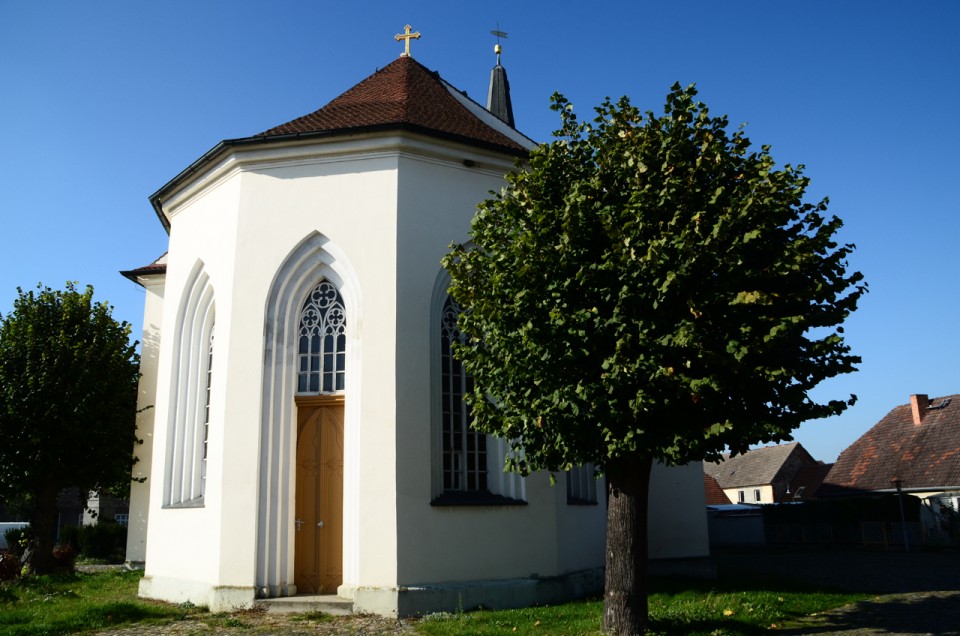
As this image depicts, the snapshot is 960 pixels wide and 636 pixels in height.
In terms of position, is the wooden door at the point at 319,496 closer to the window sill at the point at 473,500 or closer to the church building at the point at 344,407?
the church building at the point at 344,407

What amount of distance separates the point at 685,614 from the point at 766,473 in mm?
51316

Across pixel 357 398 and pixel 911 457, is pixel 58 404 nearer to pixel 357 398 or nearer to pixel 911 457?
pixel 357 398

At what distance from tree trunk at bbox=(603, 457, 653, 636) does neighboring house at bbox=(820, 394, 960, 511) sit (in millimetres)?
27179

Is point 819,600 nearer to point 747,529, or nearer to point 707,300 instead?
point 707,300

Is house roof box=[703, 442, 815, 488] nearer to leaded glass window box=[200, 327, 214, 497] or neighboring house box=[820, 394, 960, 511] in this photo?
neighboring house box=[820, 394, 960, 511]

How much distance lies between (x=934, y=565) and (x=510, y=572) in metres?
14.1

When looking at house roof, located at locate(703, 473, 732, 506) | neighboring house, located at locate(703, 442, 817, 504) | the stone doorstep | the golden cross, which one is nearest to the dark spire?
the golden cross

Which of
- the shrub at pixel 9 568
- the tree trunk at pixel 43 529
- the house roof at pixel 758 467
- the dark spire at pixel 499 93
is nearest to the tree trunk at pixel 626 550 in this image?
the shrub at pixel 9 568

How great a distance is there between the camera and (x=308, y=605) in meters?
11.4

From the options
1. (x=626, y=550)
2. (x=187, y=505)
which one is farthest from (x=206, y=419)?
(x=626, y=550)

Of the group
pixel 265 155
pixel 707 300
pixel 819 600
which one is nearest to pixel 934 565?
pixel 819 600

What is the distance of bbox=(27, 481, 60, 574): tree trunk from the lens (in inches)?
711

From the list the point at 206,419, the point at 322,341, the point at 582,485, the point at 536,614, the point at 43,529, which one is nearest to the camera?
the point at 536,614

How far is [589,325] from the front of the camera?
9.08 metres
